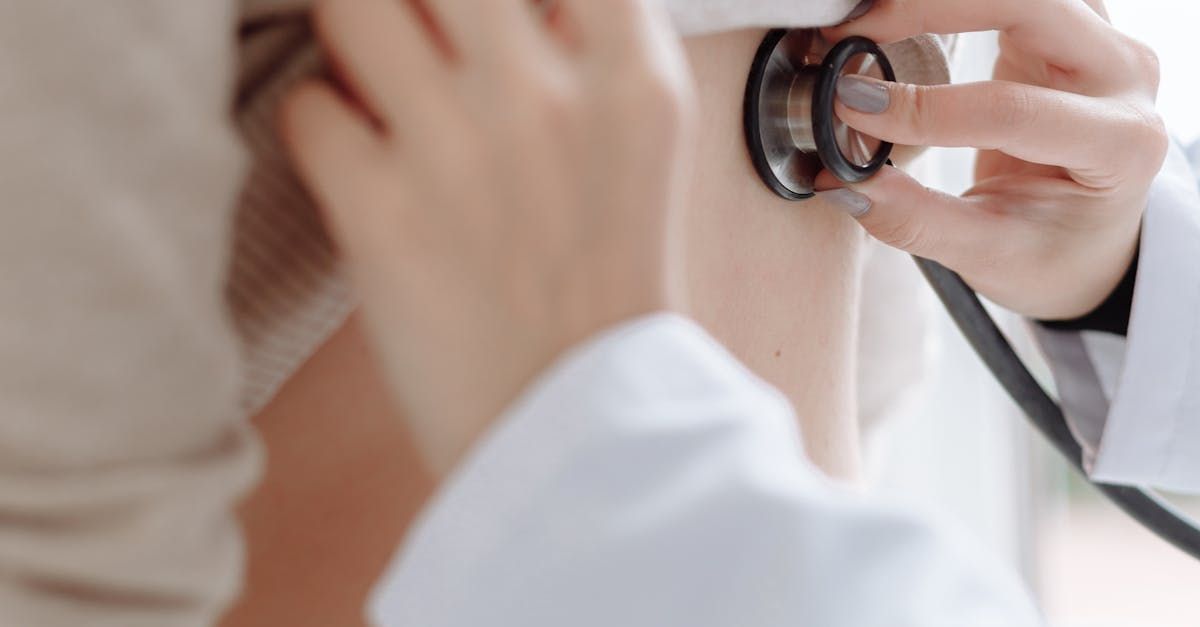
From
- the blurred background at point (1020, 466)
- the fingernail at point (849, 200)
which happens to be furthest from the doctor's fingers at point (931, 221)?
the blurred background at point (1020, 466)

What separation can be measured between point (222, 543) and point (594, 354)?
13 centimetres

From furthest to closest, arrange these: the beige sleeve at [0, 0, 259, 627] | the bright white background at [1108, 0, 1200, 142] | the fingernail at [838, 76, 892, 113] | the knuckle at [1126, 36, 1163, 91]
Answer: the bright white background at [1108, 0, 1200, 142]
the knuckle at [1126, 36, 1163, 91]
the fingernail at [838, 76, 892, 113]
the beige sleeve at [0, 0, 259, 627]

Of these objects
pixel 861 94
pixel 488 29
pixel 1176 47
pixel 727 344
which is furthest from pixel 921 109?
pixel 1176 47

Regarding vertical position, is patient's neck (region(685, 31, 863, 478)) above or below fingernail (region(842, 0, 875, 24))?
below

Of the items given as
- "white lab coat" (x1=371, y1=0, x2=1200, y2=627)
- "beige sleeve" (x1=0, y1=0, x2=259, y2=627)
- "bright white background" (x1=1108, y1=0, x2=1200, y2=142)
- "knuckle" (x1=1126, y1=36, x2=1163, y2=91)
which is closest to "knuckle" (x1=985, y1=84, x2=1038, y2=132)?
"knuckle" (x1=1126, y1=36, x2=1163, y2=91)

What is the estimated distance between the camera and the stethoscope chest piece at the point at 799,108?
55 cm

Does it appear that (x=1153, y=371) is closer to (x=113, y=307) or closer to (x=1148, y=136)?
(x=1148, y=136)

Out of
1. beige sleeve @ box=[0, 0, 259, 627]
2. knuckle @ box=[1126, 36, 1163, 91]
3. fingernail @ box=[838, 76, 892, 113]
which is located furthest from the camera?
knuckle @ box=[1126, 36, 1163, 91]

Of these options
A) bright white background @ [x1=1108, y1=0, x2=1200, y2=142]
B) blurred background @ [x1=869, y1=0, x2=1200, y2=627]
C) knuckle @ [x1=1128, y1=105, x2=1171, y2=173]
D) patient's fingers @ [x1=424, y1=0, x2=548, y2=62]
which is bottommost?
blurred background @ [x1=869, y1=0, x2=1200, y2=627]

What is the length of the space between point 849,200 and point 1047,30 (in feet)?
0.52

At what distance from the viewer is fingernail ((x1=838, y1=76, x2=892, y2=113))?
0.57 metres

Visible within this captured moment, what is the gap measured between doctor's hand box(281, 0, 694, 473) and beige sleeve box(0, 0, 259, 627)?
0.13 ft

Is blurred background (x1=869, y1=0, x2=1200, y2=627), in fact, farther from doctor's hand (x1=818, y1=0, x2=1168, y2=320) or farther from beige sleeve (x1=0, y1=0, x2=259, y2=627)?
beige sleeve (x1=0, y1=0, x2=259, y2=627)

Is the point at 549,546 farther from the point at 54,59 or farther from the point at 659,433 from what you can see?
the point at 54,59
